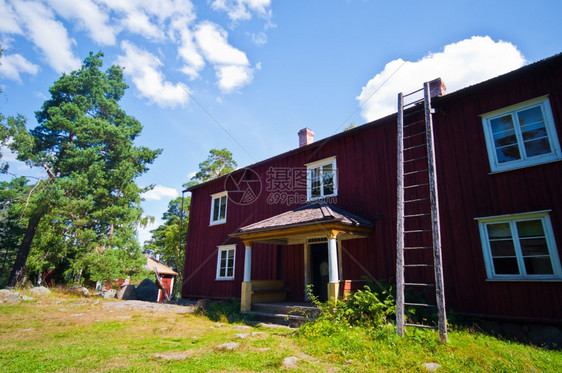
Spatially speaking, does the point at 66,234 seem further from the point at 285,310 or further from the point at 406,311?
the point at 406,311

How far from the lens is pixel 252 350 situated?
19.6 ft

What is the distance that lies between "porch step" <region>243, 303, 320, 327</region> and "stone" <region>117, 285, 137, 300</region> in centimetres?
1197

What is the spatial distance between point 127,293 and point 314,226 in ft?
51.3

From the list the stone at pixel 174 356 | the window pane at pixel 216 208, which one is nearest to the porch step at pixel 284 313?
the stone at pixel 174 356

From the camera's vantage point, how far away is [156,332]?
7988 mm

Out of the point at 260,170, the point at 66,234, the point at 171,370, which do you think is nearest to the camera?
the point at 171,370

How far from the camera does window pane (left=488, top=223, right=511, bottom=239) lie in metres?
7.86

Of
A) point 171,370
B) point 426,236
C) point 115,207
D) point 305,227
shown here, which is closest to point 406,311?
point 426,236

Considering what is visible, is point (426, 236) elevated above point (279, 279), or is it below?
above

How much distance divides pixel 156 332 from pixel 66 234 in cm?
1659

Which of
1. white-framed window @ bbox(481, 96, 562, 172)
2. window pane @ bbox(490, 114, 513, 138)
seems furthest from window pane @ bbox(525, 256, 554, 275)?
window pane @ bbox(490, 114, 513, 138)

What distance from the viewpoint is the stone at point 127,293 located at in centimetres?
1884

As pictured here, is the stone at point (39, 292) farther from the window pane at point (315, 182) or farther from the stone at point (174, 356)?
the window pane at point (315, 182)

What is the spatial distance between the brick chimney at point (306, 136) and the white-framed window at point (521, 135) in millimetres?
7283
